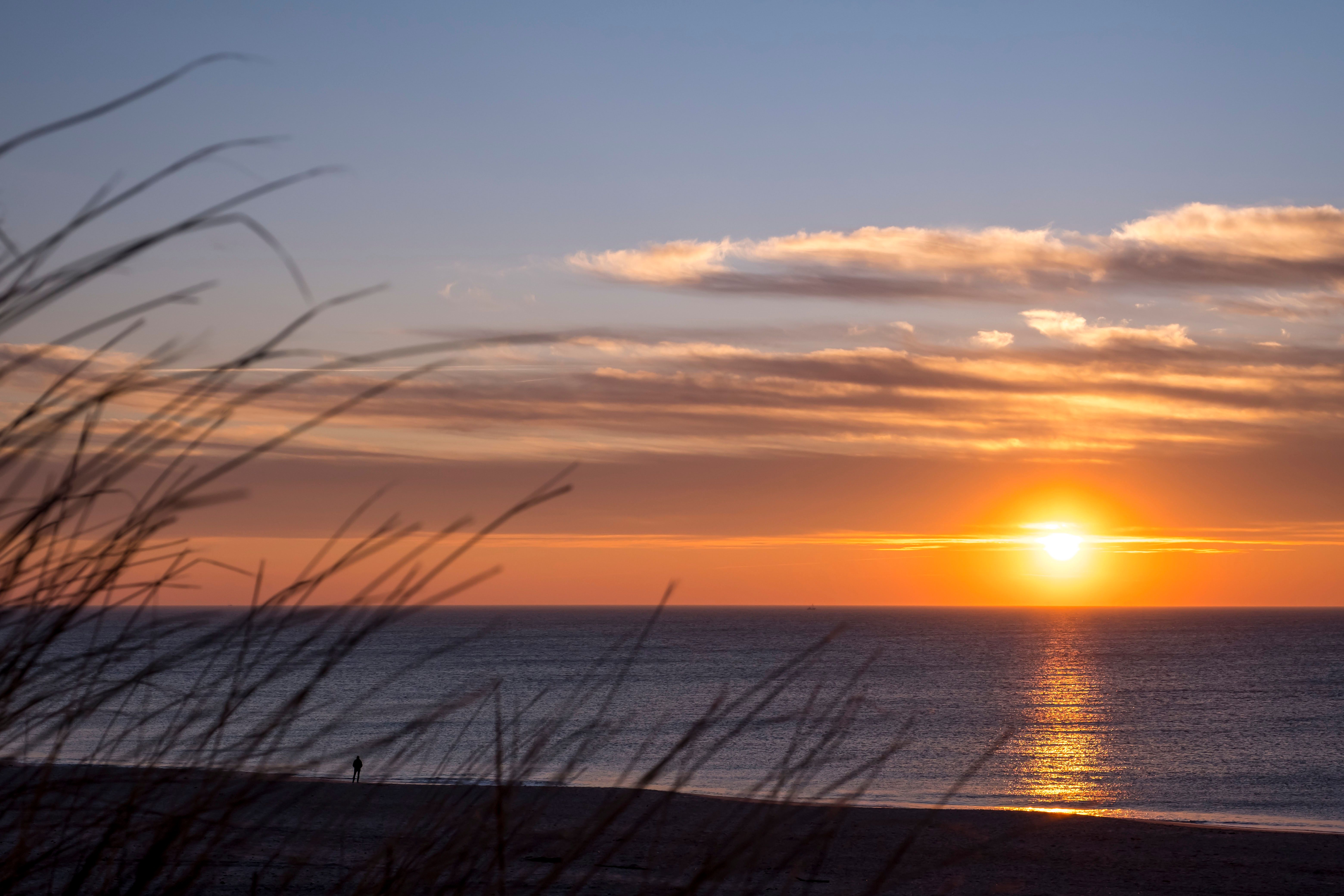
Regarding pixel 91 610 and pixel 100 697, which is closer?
pixel 100 697

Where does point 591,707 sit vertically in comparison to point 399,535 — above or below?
below

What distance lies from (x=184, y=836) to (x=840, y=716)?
0.79m

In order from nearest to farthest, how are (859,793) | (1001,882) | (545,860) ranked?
(859,793)
(545,860)
(1001,882)

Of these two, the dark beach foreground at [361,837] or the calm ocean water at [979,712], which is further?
the calm ocean water at [979,712]

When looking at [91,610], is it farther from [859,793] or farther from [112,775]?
[859,793]

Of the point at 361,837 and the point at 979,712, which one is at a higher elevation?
the point at 361,837

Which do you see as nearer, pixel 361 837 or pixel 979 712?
pixel 361 837

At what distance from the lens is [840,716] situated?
1320mm

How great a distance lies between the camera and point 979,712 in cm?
7581

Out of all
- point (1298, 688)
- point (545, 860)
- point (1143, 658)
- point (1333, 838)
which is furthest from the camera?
point (1143, 658)

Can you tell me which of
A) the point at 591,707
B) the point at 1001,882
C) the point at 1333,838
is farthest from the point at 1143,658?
the point at 1001,882

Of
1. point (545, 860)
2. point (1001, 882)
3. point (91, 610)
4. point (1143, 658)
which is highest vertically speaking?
point (91, 610)

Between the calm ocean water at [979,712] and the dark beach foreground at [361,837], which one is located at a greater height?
the dark beach foreground at [361,837]

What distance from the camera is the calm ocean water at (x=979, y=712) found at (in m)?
36.1
